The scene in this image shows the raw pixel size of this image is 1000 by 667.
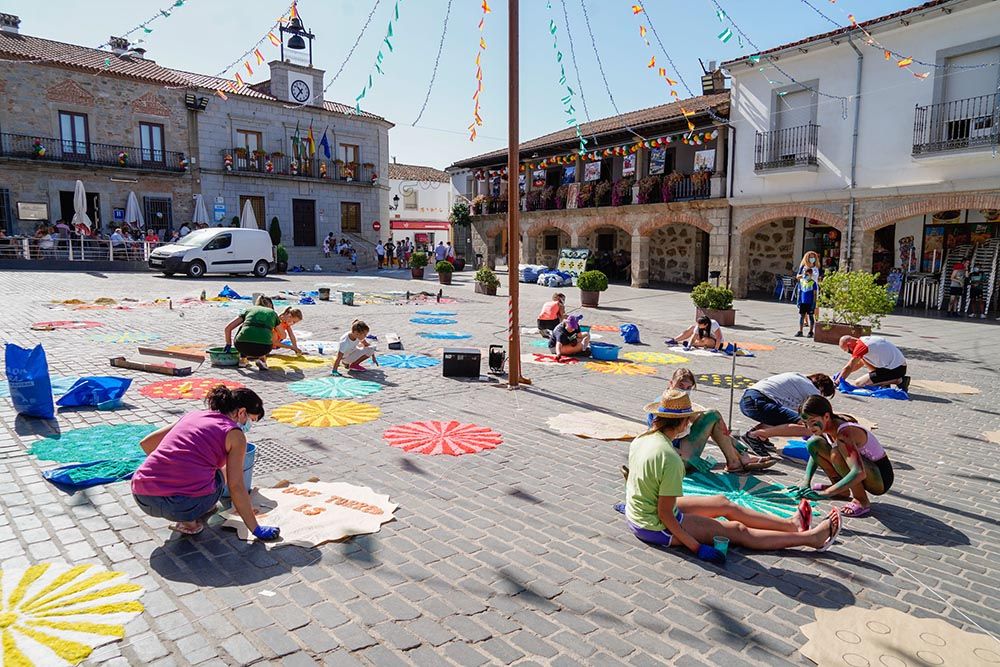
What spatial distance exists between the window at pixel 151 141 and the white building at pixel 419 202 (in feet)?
80.4

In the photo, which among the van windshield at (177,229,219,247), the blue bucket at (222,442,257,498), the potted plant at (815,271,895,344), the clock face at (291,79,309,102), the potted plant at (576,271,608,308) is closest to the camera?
the blue bucket at (222,442,257,498)

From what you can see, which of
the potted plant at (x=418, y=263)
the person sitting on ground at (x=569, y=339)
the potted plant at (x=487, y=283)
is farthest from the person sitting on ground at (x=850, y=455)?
the potted plant at (x=418, y=263)

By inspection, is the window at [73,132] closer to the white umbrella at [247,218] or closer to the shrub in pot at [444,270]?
the white umbrella at [247,218]

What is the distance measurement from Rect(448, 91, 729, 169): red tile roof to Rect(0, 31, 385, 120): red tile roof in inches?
470

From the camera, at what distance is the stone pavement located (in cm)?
307

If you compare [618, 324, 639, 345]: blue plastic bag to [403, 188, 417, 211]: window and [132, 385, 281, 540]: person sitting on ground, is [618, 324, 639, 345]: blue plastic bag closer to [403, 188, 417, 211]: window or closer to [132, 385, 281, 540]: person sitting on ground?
[132, 385, 281, 540]: person sitting on ground

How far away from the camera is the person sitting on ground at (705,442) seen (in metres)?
5.18

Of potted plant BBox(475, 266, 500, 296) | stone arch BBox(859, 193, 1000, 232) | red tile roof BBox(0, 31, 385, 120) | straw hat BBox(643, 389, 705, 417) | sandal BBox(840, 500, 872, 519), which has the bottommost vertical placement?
sandal BBox(840, 500, 872, 519)

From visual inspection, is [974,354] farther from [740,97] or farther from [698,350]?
[740,97]

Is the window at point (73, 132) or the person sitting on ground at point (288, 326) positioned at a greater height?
the window at point (73, 132)

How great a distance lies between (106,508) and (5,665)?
1.68m

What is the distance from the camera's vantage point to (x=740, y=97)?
21.4m

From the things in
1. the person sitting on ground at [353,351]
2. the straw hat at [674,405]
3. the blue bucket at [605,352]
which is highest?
the straw hat at [674,405]

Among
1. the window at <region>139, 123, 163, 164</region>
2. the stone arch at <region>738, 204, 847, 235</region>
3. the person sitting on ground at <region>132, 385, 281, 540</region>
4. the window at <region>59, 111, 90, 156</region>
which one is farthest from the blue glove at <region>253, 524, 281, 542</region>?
the window at <region>139, 123, 163, 164</region>
